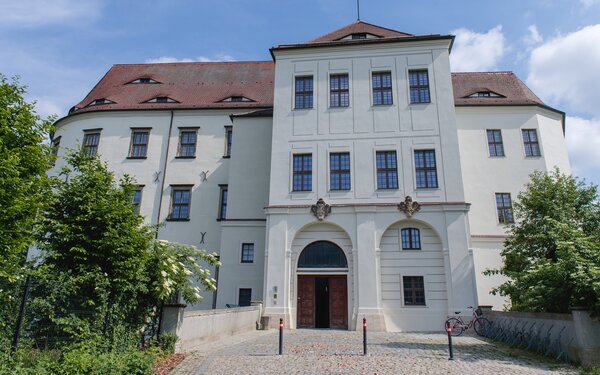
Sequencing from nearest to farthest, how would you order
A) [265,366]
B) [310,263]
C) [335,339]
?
[265,366], [335,339], [310,263]

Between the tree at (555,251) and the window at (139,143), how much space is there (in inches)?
829

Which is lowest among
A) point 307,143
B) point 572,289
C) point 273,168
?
point 572,289

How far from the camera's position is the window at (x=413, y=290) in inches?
717

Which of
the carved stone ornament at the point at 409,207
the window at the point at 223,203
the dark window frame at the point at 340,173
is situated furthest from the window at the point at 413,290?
the window at the point at 223,203

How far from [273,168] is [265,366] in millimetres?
12345

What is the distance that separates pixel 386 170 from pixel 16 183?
15753 millimetres

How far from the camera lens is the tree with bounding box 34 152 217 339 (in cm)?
826

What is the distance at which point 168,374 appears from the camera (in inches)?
339

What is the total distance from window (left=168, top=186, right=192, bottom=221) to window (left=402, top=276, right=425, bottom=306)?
42.2ft

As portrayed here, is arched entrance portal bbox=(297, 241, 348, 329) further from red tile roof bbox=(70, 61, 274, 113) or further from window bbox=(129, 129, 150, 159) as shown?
window bbox=(129, 129, 150, 159)

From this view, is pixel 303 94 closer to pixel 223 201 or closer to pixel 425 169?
pixel 425 169

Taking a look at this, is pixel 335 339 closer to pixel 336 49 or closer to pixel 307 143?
pixel 307 143

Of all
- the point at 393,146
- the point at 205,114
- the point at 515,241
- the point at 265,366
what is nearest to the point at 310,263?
the point at 393,146

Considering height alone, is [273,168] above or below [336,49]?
below
